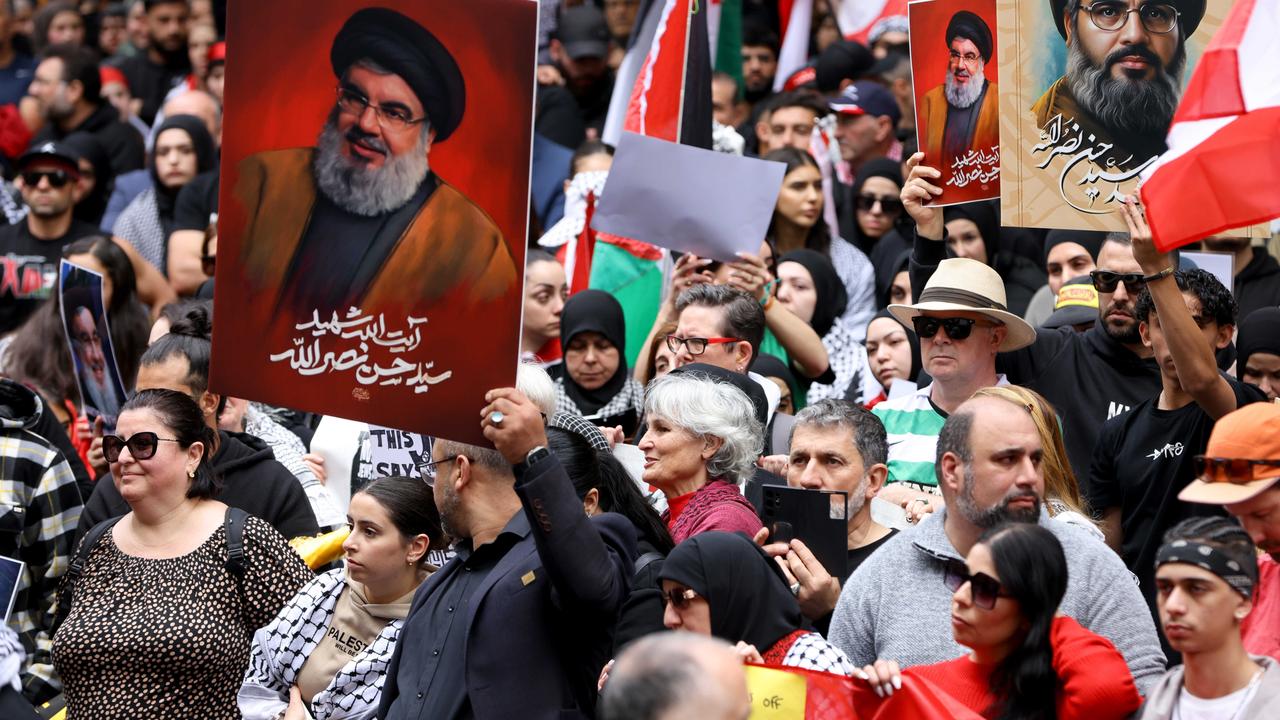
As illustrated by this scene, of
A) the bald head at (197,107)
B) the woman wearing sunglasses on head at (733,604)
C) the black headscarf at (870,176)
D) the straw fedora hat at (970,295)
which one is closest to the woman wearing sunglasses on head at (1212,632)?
the woman wearing sunglasses on head at (733,604)

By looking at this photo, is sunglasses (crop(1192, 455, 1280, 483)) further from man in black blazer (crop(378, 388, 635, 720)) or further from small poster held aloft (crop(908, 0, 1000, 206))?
small poster held aloft (crop(908, 0, 1000, 206))

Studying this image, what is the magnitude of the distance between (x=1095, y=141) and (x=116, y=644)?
394 cm

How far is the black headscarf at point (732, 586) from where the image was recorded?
500 cm

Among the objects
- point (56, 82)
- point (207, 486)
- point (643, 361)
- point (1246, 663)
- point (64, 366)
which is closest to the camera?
point (1246, 663)

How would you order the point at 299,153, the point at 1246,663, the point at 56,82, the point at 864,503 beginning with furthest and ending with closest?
the point at 56,82 → the point at 864,503 → the point at 299,153 → the point at 1246,663

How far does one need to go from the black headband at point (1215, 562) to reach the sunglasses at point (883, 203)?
6.81m

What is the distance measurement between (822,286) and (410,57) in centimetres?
467

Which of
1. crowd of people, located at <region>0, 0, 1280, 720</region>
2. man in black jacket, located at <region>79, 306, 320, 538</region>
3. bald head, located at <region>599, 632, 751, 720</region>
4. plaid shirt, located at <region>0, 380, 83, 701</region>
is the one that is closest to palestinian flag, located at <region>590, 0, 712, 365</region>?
crowd of people, located at <region>0, 0, 1280, 720</region>

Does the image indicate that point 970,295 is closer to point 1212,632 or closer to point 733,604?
point 733,604

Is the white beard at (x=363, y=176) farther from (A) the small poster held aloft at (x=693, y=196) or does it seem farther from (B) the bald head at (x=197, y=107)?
(B) the bald head at (x=197, y=107)

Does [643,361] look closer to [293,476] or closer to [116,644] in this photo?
[293,476]

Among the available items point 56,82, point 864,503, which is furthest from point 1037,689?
point 56,82

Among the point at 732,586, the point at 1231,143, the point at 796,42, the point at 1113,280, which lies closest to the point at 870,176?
the point at 796,42

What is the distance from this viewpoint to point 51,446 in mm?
7633
